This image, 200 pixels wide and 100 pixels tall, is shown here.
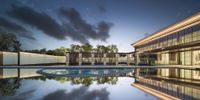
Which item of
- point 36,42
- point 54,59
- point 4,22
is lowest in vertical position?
point 54,59

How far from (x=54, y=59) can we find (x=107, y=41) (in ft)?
43.3

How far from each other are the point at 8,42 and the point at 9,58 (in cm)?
1794

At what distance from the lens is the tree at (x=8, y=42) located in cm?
4844

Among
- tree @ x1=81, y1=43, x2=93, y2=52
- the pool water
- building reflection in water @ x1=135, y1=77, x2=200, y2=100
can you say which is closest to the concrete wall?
tree @ x1=81, y1=43, x2=93, y2=52

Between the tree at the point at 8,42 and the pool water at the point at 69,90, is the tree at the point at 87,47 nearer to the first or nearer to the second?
the tree at the point at 8,42

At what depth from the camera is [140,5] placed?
115 ft

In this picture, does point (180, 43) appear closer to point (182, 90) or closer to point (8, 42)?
point (182, 90)

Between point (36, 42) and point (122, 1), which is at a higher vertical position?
point (122, 1)

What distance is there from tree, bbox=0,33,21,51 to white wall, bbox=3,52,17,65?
1538cm

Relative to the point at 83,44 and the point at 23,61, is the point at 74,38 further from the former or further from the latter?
the point at 23,61

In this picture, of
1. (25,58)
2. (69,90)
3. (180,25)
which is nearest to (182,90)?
(69,90)

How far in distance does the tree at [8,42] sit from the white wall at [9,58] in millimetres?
15377

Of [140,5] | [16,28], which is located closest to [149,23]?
[140,5]

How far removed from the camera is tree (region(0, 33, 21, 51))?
159 ft
